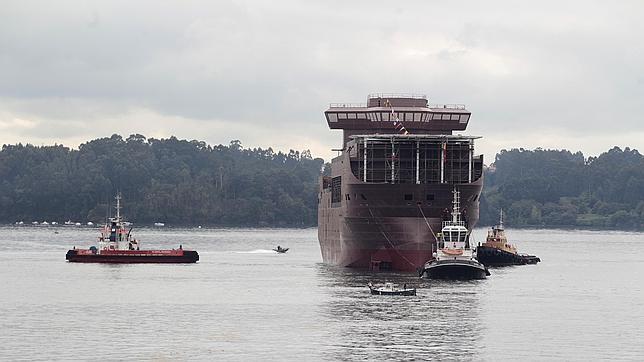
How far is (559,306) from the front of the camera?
101000 mm

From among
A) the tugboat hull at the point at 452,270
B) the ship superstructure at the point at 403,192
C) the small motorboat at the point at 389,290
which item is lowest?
the small motorboat at the point at 389,290

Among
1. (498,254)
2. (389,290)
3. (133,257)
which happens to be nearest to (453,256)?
(389,290)

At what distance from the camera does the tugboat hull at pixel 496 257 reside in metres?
164

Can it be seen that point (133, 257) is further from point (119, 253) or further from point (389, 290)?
point (389, 290)

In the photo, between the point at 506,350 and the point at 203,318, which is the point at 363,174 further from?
the point at 506,350

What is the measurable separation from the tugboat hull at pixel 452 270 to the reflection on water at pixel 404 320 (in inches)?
53.2

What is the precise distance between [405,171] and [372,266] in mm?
10123

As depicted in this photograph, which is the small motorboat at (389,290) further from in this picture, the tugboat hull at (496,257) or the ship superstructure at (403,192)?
the tugboat hull at (496,257)

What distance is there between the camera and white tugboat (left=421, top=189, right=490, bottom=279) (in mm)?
116625

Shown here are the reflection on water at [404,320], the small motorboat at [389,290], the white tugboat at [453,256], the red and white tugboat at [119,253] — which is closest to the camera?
the reflection on water at [404,320]

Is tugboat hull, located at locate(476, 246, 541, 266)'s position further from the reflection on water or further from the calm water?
the reflection on water

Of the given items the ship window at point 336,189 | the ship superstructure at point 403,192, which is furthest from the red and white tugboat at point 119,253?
the ship superstructure at point 403,192

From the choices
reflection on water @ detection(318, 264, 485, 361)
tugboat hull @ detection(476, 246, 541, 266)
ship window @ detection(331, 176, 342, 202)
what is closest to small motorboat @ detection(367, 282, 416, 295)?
reflection on water @ detection(318, 264, 485, 361)

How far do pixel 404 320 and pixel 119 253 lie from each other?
7036 centimetres
